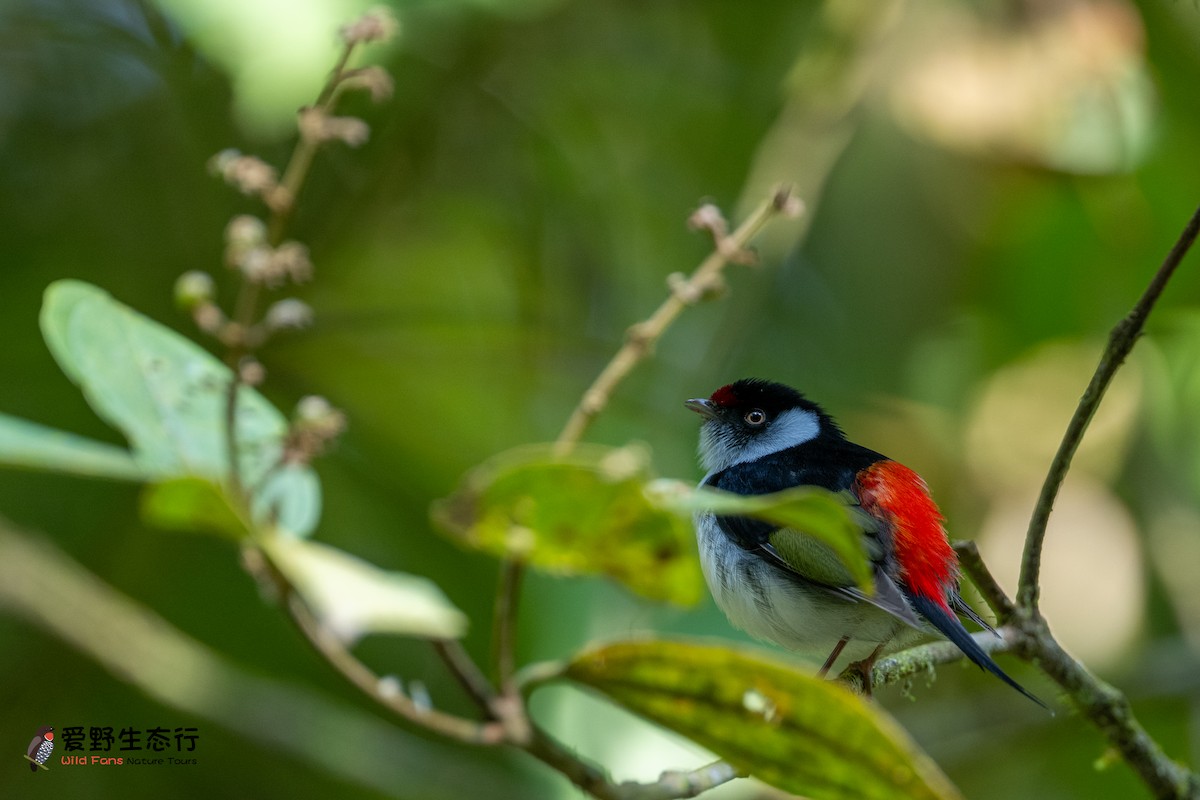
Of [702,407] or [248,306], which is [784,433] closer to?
[702,407]

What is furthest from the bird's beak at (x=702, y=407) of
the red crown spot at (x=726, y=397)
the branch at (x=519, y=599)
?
the branch at (x=519, y=599)

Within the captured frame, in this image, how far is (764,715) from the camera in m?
1.24

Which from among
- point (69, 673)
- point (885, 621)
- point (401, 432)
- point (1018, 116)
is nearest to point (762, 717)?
point (885, 621)

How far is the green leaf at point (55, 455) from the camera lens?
996mm

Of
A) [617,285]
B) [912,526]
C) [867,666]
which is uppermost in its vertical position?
[617,285]

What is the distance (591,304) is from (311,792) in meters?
2.30

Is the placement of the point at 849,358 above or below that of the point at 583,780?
above

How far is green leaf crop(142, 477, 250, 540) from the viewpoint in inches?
37.4

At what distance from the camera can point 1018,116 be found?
4.37 metres

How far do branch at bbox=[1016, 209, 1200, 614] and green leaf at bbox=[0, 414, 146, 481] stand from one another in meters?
1.52

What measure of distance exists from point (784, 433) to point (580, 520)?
264 centimetres

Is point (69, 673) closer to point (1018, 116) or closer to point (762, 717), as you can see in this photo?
point (762, 717)

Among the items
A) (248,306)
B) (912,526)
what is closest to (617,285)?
(912,526)

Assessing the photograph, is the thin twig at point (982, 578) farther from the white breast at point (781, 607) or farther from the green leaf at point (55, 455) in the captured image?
the green leaf at point (55, 455)
